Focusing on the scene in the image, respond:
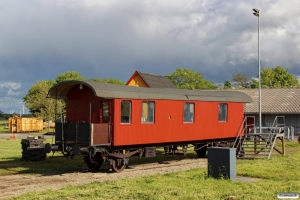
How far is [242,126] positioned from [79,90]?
31.3ft

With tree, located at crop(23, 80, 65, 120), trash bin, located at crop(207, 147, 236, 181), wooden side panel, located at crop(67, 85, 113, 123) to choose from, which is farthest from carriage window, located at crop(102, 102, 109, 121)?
tree, located at crop(23, 80, 65, 120)

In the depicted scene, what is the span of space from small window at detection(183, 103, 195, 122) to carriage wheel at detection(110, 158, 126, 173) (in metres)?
3.92

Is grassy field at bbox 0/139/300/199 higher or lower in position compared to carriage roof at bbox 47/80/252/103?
lower

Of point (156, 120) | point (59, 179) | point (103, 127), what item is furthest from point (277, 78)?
point (59, 179)

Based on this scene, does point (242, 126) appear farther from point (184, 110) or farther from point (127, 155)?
point (127, 155)

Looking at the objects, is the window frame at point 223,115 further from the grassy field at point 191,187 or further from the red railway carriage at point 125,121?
the grassy field at point 191,187

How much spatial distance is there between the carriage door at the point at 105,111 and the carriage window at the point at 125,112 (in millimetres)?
530

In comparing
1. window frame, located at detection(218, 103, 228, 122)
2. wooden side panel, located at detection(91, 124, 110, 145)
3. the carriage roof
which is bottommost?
wooden side panel, located at detection(91, 124, 110, 145)

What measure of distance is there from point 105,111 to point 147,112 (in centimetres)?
189

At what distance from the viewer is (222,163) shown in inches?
475

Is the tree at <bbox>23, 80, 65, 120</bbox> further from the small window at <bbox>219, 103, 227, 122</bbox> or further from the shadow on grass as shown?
the small window at <bbox>219, 103, 227, 122</bbox>

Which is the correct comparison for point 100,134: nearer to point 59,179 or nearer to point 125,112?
point 125,112

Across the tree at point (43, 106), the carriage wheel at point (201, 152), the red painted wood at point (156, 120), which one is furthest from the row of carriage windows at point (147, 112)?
the tree at point (43, 106)

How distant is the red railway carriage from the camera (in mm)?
14734
